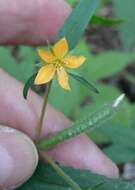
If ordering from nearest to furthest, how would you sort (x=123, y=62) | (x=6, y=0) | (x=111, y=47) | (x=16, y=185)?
(x=16, y=185), (x=6, y=0), (x=123, y=62), (x=111, y=47)

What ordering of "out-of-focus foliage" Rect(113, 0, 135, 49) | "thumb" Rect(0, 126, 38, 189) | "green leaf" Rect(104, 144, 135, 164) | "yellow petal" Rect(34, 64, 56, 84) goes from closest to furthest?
1. "yellow petal" Rect(34, 64, 56, 84)
2. "thumb" Rect(0, 126, 38, 189)
3. "green leaf" Rect(104, 144, 135, 164)
4. "out-of-focus foliage" Rect(113, 0, 135, 49)

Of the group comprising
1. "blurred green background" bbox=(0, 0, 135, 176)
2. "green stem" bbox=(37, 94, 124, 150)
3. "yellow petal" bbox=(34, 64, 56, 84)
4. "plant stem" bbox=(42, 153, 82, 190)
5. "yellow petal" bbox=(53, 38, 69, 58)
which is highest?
"yellow petal" bbox=(53, 38, 69, 58)

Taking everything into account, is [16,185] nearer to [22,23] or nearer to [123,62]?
[22,23]

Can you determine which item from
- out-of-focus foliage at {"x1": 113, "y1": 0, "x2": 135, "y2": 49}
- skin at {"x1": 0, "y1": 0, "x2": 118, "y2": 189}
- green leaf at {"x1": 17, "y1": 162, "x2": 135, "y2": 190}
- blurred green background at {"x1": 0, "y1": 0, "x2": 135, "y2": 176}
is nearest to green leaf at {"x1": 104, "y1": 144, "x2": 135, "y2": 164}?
blurred green background at {"x1": 0, "y1": 0, "x2": 135, "y2": 176}

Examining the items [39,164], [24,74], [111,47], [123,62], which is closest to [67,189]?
[39,164]

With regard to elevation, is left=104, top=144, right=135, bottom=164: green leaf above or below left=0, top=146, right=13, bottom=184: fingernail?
below

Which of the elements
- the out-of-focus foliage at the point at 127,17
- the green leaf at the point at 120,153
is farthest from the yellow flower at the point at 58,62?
the out-of-focus foliage at the point at 127,17

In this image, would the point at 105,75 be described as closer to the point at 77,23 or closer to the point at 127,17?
the point at 127,17

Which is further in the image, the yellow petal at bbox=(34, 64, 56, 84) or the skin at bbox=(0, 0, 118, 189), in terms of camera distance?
the skin at bbox=(0, 0, 118, 189)

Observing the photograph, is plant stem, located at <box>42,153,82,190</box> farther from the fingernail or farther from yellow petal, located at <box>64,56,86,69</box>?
yellow petal, located at <box>64,56,86,69</box>
